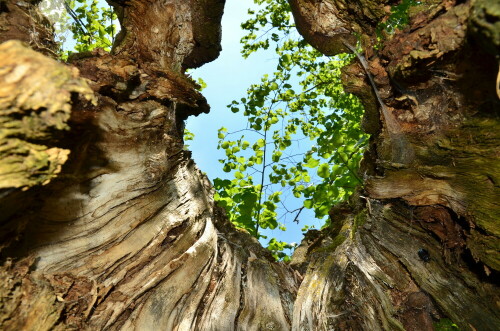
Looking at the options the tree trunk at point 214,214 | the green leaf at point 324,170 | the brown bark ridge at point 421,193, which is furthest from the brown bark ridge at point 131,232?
the green leaf at point 324,170

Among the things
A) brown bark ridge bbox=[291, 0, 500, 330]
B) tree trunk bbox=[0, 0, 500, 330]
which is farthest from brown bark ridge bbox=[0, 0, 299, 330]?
brown bark ridge bbox=[291, 0, 500, 330]

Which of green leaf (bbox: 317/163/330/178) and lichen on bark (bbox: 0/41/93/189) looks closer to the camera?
lichen on bark (bbox: 0/41/93/189)

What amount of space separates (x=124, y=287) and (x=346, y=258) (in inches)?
57.6

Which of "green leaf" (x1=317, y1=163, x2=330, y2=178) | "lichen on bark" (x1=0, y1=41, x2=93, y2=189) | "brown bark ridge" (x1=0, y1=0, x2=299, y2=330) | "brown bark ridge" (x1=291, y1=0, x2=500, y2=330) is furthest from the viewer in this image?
"green leaf" (x1=317, y1=163, x2=330, y2=178)

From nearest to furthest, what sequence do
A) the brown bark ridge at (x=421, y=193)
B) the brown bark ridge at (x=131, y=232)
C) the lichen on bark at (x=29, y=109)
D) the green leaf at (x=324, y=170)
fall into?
the lichen on bark at (x=29, y=109) < the brown bark ridge at (x=131, y=232) < the brown bark ridge at (x=421, y=193) < the green leaf at (x=324, y=170)

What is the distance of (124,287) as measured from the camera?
5.83 ft

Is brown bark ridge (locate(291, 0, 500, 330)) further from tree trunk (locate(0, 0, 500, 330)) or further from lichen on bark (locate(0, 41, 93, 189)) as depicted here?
lichen on bark (locate(0, 41, 93, 189))

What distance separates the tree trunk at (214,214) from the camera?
1.53 meters

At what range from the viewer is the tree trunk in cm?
153

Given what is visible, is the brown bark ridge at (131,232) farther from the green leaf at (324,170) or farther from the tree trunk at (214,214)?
the green leaf at (324,170)

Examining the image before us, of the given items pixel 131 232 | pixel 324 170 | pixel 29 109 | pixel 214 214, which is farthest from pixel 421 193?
pixel 324 170

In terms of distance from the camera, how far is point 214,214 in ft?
9.02

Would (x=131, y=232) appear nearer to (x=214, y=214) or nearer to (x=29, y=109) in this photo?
(x=214, y=214)

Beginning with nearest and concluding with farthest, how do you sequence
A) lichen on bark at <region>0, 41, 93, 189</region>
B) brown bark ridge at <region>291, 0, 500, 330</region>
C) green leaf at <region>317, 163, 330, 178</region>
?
lichen on bark at <region>0, 41, 93, 189</region> < brown bark ridge at <region>291, 0, 500, 330</region> < green leaf at <region>317, 163, 330, 178</region>
